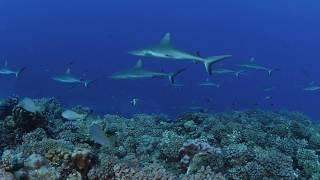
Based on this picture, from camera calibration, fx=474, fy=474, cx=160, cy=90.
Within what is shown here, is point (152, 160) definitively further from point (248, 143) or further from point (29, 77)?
point (29, 77)

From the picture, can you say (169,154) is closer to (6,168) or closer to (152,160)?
(152,160)

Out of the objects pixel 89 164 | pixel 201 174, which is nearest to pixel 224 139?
pixel 201 174

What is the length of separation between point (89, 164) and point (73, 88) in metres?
43.2

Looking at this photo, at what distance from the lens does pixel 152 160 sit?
26.2 feet

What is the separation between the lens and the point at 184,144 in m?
8.19

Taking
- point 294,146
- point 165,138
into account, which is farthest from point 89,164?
point 294,146

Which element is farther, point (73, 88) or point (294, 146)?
point (73, 88)

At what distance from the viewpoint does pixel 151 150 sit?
871cm

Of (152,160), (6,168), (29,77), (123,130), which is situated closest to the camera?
(6,168)

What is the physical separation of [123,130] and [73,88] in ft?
133

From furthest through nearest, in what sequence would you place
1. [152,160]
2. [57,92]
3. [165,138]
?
[57,92] < [165,138] < [152,160]

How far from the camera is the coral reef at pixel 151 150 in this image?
6.61 metres

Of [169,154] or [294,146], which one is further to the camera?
[294,146]

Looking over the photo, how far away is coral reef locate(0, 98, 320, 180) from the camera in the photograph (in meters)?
6.61
